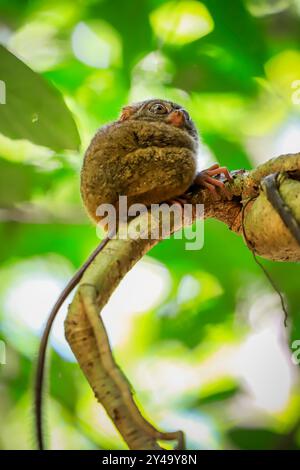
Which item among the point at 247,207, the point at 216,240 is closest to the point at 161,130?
the point at 247,207

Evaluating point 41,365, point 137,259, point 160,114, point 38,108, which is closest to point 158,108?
point 160,114

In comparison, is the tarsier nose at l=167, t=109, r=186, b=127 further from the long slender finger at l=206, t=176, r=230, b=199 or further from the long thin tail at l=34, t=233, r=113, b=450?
the long thin tail at l=34, t=233, r=113, b=450

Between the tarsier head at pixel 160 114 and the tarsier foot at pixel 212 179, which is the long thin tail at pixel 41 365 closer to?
the tarsier foot at pixel 212 179

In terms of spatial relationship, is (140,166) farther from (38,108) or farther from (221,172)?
(38,108)

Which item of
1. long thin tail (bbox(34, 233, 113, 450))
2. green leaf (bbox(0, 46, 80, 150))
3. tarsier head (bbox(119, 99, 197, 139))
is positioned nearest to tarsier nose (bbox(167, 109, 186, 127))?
tarsier head (bbox(119, 99, 197, 139))

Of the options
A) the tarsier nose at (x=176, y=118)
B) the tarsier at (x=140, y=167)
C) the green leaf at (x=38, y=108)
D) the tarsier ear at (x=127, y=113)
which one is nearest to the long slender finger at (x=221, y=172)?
the tarsier at (x=140, y=167)

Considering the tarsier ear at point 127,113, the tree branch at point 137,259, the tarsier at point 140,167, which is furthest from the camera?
the tarsier ear at point 127,113
